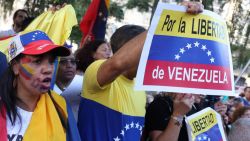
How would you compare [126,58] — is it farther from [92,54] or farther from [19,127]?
[92,54]

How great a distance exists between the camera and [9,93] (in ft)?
7.45

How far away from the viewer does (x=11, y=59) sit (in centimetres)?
234

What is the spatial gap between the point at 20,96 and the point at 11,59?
0.20m

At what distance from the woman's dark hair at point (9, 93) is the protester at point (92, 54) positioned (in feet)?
3.61

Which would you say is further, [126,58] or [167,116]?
[167,116]

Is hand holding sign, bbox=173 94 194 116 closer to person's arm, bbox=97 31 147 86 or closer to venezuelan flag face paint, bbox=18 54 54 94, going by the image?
person's arm, bbox=97 31 147 86

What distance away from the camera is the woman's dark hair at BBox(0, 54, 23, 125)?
2193 mm

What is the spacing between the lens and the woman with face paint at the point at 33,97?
2.19 meters

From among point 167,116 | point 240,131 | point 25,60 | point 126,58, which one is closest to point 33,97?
point 25,60

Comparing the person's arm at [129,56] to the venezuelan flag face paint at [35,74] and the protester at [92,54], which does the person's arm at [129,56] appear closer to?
the venezuelan flag face paint at [35,74]

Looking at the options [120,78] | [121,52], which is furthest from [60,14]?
[121,52]

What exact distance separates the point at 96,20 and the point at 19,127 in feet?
11.1

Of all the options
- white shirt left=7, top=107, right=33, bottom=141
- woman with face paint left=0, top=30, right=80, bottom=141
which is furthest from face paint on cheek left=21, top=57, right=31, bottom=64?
white shirt left=7, top=107, right=33, bottom=141

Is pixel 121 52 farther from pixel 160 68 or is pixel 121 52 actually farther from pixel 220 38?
pixel 220 38
